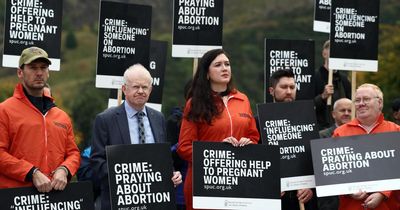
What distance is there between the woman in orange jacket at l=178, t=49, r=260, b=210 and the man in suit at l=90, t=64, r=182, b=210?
287 millimetres

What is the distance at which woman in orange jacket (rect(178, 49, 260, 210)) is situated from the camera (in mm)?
10398

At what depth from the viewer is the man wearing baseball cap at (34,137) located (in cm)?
959

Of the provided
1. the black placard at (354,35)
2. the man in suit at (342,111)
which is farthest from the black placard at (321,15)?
the man in suit at (342,111)

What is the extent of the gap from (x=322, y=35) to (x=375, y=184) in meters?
80.2

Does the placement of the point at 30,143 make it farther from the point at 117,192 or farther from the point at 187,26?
the point at 187,26

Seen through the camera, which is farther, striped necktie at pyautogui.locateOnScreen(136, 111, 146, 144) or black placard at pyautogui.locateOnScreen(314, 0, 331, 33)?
black placard at pyautogui.locateOnScreen(314, 0, 331, 33)

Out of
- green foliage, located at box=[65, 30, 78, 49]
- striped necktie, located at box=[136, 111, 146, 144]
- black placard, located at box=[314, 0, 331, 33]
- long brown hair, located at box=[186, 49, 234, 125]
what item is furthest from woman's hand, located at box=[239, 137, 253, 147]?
green foliage, located at box=[65, 30, 78, 49]

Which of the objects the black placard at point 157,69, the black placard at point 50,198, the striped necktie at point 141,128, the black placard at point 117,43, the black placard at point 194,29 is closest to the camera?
the black placard at point 50,198

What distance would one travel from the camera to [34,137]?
977cm

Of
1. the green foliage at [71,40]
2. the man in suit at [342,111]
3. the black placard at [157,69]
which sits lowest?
the man in suit at [342,111]

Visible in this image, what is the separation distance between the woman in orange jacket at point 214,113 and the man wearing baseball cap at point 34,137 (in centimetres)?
121

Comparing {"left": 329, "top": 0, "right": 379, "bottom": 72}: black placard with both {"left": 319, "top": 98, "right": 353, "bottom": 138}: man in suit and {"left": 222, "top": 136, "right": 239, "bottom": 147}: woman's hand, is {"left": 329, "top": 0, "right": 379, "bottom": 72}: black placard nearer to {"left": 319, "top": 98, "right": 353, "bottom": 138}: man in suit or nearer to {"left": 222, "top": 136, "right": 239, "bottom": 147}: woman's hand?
{"left": 319, "top": 98, "right": 353, "bottom": 138}: man in suit

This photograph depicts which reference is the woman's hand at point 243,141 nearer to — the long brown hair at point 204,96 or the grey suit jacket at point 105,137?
the long brown hair at point 204,96

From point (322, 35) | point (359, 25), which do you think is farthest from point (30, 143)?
point (322, 35)
